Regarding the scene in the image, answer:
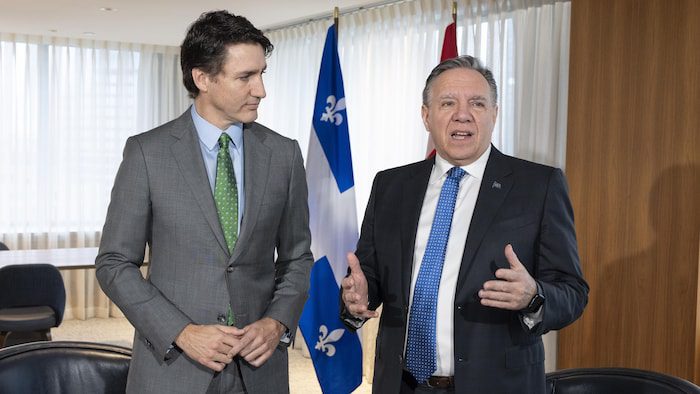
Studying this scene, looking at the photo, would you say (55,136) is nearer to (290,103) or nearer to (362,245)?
(290,103)

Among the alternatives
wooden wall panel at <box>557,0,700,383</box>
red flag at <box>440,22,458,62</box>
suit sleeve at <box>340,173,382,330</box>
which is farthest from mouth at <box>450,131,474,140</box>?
red flag at <box>440,22,458,62</box>

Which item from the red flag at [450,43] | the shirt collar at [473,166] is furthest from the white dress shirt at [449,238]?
the red flag at [450,43]

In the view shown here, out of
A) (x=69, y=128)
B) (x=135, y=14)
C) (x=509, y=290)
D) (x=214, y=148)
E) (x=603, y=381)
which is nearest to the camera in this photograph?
(x=509, y=290)

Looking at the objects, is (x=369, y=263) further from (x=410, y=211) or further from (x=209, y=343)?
(x=209, y=343)

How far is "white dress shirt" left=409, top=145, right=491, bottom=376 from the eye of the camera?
6.78ft

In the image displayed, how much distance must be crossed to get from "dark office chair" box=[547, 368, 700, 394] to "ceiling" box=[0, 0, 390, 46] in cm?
397

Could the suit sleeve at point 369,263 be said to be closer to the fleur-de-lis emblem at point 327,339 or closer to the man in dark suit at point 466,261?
the man in dark suit at point 466,261

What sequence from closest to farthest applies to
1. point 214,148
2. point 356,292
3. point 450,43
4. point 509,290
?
point 509,290, point 356,292, point 214,148, point 450,43

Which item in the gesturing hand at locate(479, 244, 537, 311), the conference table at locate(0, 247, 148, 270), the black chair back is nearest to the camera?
the gesturing hand at locate(479, 244, 537, 311)

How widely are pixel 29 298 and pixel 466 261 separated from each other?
432 cm

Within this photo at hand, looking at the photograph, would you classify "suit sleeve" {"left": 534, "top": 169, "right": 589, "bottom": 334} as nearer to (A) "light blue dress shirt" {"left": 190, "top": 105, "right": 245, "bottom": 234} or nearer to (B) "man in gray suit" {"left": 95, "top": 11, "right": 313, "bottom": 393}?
(B) "man in gray suit" {"left": 95, "top": 11, "right": 313, "bottom": 393}

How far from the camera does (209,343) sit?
2.00 m

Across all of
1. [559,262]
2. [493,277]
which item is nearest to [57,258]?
[493,277]

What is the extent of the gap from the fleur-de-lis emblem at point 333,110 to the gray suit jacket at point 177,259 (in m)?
2.69
